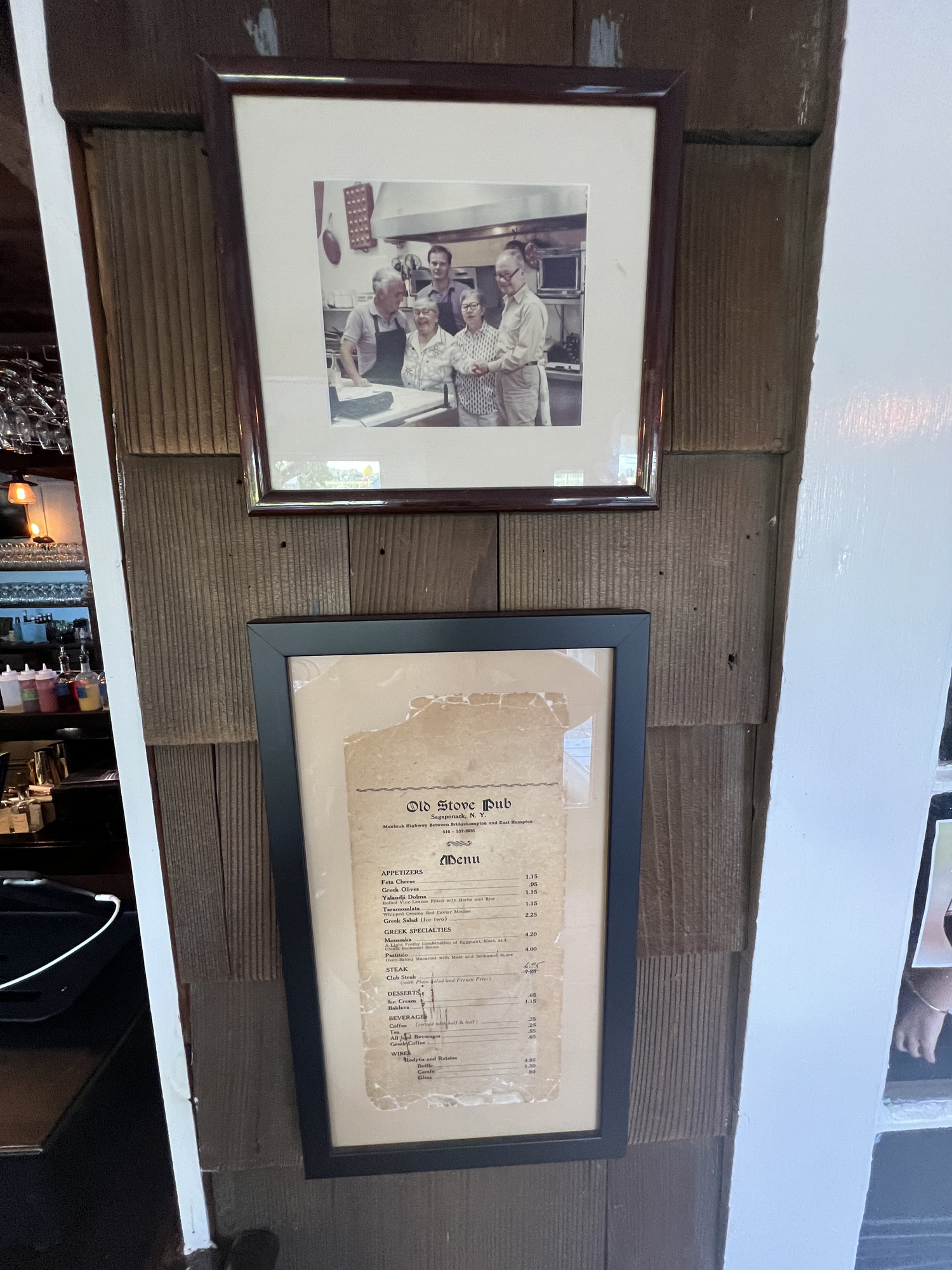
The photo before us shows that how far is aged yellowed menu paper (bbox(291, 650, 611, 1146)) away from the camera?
50 cm

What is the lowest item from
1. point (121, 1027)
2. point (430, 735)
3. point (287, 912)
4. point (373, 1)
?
point (121, 1027)

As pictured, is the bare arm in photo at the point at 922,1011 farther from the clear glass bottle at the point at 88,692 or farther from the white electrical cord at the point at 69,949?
the clear glass bottle at the point at 88,692

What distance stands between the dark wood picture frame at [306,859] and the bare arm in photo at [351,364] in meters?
0.18

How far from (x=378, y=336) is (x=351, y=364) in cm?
3

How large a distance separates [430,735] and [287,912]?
8.2 inches

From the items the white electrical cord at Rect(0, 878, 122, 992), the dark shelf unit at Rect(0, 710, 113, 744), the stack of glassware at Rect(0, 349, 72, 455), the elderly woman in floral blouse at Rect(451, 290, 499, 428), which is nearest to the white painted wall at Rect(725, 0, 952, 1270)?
the elderly woman in floral blouse at Rect(451, 290, 499, 428)

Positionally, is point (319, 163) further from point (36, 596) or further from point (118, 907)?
point (36, 596)

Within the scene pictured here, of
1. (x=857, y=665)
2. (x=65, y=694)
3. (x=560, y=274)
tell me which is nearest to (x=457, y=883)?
(x=857, y=665)

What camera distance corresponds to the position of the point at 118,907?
0.77 m

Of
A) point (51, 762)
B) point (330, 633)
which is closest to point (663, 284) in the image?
point (330, 633)

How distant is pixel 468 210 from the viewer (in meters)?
0.42

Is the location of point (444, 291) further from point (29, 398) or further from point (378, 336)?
point (29, 398)

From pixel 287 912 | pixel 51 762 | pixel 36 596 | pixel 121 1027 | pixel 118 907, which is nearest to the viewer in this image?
pixel 287 912

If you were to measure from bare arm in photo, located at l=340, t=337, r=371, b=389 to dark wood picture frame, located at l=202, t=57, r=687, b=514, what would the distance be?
0.21 feet
